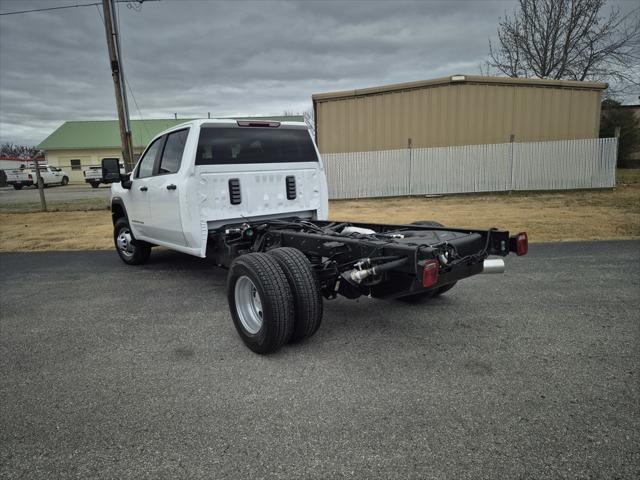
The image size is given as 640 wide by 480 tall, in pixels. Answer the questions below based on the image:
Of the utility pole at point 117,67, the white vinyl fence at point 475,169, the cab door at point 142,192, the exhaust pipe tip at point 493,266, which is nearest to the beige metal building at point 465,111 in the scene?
the white vinyl fence at point 475,169

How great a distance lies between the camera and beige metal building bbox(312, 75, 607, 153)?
54.9 feet

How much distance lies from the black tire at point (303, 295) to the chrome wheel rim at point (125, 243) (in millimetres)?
4294

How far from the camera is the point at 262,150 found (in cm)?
548

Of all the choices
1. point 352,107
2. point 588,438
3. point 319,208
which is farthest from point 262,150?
point 352,107

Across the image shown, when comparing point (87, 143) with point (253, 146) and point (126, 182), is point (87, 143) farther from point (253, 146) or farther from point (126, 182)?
point (253, 146)

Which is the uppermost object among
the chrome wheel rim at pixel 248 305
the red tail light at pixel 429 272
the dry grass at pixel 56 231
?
Result: the red tail light at pixel 429 272

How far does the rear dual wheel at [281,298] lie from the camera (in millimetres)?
3475

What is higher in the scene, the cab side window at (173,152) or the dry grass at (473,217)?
the cab side window at (173,152)

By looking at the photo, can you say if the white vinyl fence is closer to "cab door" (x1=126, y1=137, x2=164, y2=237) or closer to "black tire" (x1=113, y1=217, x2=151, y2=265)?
"black tire" (x1=113, y1=217, x2=151, y2=265)

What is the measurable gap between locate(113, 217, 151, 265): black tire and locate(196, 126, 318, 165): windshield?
8.75ft

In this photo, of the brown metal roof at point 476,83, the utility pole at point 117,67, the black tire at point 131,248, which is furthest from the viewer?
the brown metal roof at point 476,83

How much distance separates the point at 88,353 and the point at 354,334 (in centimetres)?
232

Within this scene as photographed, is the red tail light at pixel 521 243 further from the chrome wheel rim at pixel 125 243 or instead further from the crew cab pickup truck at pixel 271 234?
the chrome wheel rim at pixel 125 243

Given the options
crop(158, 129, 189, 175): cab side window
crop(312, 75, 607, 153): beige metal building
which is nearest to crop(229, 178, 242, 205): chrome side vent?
crop(158, 129, 189, 175): cab side window
